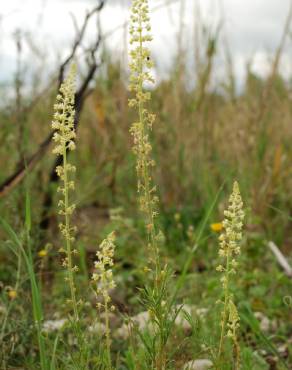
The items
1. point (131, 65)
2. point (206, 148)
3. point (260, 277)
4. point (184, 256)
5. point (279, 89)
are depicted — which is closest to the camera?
point (131, 65)

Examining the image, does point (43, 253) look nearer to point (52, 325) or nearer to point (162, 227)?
point (52, 325)

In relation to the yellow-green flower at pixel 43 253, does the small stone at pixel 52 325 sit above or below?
below

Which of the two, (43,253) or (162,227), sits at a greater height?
(43,253)

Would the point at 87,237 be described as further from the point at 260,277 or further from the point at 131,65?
the point at 131,65

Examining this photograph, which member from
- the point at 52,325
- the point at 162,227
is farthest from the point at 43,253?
the point at 162,227

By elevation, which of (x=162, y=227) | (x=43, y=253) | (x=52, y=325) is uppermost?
(x=43, y=253)

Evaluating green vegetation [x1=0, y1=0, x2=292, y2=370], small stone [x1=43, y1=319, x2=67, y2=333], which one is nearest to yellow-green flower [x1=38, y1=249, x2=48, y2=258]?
green vegetation [x1=0, y1=0, x2=292, y2=370]

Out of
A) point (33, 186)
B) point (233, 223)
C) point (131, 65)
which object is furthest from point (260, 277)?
point (131, 65)

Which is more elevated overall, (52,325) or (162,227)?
(162,227)

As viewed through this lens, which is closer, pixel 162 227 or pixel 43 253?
pixel 43 253

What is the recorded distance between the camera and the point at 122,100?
17.3 feet

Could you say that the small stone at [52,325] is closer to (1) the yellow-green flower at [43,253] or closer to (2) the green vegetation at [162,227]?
(2) the green vegetation at [162,227]

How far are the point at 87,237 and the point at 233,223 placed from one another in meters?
2.84

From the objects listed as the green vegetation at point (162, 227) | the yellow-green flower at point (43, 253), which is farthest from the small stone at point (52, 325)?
the yellow-green flower at point (43, 253)
